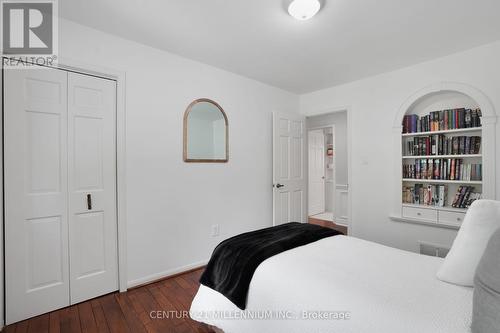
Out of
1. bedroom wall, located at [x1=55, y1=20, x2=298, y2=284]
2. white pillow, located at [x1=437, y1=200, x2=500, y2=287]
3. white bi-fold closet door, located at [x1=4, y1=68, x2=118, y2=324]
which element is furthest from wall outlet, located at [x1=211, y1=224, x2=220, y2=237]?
white pillow, located at [x1=437, y1=200, x2=500, y2=287]

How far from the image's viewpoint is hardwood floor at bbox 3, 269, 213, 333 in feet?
5.76

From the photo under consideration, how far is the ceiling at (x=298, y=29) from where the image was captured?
1835mm

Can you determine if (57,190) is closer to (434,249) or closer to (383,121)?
(383,121)

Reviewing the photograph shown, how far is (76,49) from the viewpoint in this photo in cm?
205

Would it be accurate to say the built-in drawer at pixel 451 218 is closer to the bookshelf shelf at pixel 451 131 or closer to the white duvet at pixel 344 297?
the bookshelf shelf at pixel 451 131

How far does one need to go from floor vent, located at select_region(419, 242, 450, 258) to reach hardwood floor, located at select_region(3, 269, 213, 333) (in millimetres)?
2671

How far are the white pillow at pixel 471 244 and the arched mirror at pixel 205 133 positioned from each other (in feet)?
7.71

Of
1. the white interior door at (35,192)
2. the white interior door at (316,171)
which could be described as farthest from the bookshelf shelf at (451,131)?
the white interior door at (35,192)

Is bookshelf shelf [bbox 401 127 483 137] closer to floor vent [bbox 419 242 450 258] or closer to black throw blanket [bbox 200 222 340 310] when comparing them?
floor vent [bbox 419 242 450 258]

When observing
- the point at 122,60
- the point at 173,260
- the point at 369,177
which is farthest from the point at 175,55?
the point at 369,177

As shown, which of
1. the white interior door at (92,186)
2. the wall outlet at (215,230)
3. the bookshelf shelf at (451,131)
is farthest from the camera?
the wall outlet at (215,230)

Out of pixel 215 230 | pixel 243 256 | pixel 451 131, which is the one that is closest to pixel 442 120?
pixel 451 131

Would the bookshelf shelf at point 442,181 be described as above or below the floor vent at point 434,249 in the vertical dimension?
above

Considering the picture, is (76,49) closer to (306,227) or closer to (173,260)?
(173,260)
